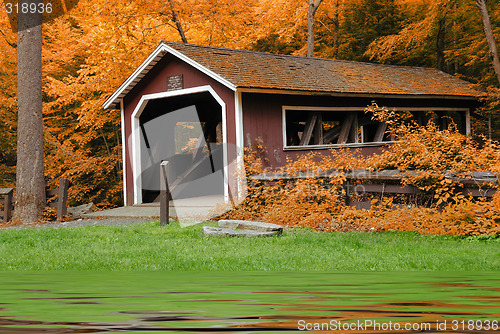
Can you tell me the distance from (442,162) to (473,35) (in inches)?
686

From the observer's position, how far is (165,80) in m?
15.9

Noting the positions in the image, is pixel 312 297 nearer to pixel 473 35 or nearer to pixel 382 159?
pixel 382 159

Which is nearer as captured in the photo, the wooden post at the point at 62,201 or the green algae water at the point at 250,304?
the green algae water at the point at 250,304

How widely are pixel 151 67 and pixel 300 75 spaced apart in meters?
4.33

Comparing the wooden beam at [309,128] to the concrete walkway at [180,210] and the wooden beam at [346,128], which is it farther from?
the concrete walkway at [180,210]

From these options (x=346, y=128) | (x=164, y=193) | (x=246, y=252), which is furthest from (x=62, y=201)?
(x=246, y=252)

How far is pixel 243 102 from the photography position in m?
14.2

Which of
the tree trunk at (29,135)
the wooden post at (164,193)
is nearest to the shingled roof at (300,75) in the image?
the tree trunk at (29,135)

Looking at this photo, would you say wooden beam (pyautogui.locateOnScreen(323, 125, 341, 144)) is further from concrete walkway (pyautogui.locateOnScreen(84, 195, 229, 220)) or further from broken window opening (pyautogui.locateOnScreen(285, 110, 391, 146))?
concrete walkway (pyautogui.locateOnScreen(84, 195, 229, 220))

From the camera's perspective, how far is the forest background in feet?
66.2

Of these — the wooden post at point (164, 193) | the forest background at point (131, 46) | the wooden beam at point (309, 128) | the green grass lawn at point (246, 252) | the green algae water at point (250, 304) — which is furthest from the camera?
the forest background at point (131, 46)

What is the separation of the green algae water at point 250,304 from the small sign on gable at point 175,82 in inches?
586

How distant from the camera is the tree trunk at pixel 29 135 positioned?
14828 mm

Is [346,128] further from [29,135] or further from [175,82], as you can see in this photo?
[29,135]
